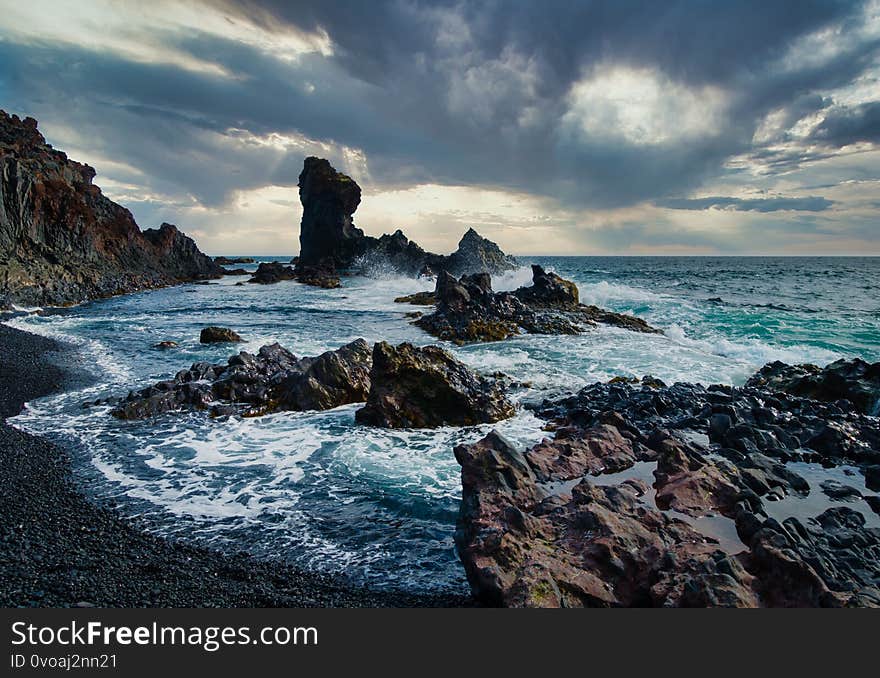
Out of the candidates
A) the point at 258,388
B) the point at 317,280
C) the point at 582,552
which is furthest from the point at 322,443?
the point at 317,280

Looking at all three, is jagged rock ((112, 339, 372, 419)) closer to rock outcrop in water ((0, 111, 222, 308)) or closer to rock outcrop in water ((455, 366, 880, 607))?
rock outcrop in water ((455, 366, 880, 607))

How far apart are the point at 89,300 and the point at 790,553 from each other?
5530cm

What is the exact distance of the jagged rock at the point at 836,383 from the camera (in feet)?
47.9

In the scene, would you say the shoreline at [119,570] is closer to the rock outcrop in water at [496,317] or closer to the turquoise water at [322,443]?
the turquoise water at [322,443]

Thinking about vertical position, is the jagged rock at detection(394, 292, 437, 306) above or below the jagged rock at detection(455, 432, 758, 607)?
above

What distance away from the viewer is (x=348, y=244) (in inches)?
3907

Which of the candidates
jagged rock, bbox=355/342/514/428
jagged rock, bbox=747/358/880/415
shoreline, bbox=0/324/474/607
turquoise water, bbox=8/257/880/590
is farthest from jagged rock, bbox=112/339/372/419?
jagged rock, bbox=747/358/880/415

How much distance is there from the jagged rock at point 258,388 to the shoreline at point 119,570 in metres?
5.36

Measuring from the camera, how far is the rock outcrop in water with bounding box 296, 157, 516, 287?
92.1 m

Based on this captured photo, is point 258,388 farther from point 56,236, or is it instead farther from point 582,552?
point 56,236

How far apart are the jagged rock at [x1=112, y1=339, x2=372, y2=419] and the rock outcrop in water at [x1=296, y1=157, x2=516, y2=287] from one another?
74303 millimetres

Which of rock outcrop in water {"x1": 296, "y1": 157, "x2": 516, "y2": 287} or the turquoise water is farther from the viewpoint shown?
rock outcrop in water {"x1": 296, "y1": 157, "x2": 516, "y2": 287}

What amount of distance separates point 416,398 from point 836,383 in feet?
47.0

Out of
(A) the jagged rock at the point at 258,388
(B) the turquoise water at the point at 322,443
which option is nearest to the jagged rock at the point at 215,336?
(B) the turquoise water at the point at 322,443
